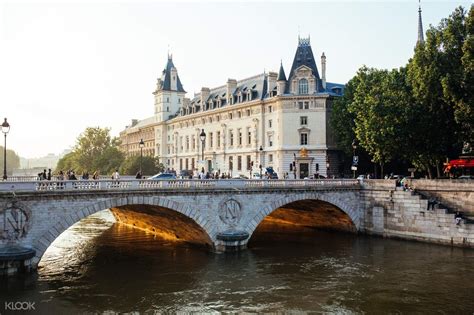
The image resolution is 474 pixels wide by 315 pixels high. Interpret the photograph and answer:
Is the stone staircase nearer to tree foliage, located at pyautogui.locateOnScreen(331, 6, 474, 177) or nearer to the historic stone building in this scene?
tree foliage, located at pyautogui.locateOnScreen(331, 6, 474, 177)

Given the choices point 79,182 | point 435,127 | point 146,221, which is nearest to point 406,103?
point 435,127

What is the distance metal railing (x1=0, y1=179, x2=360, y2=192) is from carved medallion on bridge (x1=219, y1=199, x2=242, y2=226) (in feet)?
3.93

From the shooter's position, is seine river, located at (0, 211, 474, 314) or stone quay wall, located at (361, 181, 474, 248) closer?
seine river, located at (0, 211, 474, 314)

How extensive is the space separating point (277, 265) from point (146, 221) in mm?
16444

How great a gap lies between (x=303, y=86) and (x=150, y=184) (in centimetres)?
4117

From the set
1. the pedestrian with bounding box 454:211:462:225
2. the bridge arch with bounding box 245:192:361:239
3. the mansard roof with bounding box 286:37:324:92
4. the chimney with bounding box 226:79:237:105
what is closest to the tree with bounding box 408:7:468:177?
the pedestrian with bounding box 454:211:462:225

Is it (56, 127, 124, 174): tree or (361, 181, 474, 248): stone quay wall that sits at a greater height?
(56, 127, 124, 174): tree

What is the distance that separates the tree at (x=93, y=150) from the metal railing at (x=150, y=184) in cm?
5926

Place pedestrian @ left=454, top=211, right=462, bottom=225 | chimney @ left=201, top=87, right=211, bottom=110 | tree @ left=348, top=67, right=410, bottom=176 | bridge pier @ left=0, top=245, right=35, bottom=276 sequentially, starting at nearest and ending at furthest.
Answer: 1. bridge pier @ left=0, top=245, right=35, bottom=276
2. pedestrian @ left=454, top=211, right=462, bottom=225
3. tree @ left=348, top=67, right=410, bottom=176
4. chimney @ left=201, top=87, right=211, bottom=110

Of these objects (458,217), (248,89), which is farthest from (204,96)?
(458,217)

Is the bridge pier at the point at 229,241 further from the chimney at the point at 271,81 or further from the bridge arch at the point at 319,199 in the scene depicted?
the chimney at the point at 271,81

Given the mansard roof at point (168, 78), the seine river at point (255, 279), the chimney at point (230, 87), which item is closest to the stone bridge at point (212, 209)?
the seine river at point (255, 279)

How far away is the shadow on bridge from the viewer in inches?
1673

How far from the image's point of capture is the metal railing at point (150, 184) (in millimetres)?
27252
